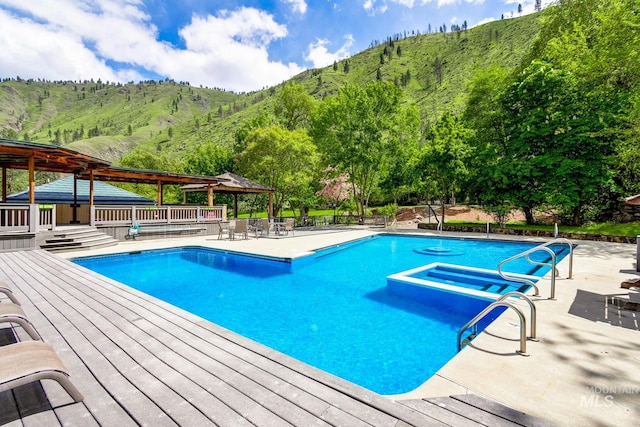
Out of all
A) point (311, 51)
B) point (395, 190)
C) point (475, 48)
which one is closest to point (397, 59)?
point (475, 48)

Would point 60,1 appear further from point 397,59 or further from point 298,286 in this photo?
Result: point 397,59

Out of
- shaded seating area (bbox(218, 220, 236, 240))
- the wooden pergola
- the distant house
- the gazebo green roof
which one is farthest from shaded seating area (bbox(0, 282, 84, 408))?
the gazebo green roof

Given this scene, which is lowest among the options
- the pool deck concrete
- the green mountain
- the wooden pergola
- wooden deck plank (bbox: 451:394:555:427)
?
the pool deck concrete

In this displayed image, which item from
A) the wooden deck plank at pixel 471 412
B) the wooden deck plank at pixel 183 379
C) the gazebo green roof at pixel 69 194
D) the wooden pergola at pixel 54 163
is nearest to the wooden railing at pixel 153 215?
the wooden pergola at pixel 54 163

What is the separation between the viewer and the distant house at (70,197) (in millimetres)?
14477

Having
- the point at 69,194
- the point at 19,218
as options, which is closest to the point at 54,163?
the point at 19,218

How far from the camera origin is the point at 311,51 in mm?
47906

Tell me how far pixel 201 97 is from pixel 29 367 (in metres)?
186

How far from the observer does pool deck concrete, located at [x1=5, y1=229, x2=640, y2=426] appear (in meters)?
2.21

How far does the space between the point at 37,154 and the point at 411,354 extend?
12.7 m

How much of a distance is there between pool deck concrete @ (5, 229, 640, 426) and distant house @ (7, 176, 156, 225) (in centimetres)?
1698

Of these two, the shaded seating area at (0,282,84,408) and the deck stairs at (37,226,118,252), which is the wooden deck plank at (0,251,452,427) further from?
the deck stairs at (37,226,118,252)

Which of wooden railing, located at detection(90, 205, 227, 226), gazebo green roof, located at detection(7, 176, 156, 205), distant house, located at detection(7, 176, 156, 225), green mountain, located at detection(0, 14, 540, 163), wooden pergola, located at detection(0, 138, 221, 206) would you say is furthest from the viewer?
green mountain, located at detection(0, 14, 540, 163)

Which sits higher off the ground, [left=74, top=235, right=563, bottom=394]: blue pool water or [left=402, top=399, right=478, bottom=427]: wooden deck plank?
[left=402, top=399, right=478, bottom=427]: wooden deck plank
